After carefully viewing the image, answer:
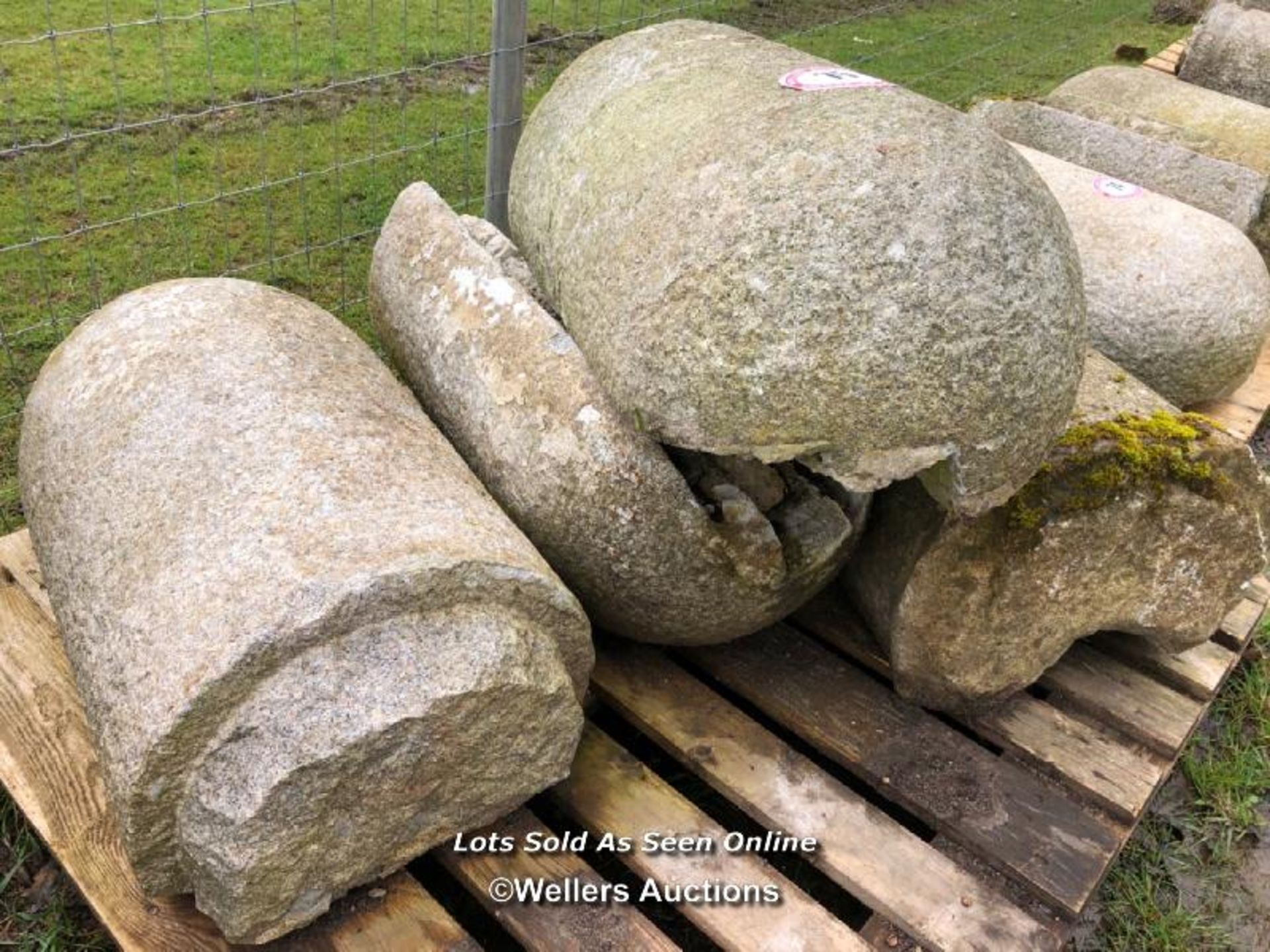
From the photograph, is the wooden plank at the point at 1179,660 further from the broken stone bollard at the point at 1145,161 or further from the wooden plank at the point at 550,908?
the broken stone bollard at the point at 1145,161

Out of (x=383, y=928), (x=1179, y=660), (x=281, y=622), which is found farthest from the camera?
(x=1179, y=660)

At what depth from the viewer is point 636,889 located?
7.48 feet

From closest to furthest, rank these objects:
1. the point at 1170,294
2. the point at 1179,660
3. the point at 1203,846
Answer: the point at 1203,846
the point at 1179,660
the point at 1170,294

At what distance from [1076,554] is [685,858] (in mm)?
986

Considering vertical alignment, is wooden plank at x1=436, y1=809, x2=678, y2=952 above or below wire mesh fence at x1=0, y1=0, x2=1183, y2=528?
below

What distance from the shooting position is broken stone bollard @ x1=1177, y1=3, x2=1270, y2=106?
5.29m

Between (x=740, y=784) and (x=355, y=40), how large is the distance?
15.1 feet

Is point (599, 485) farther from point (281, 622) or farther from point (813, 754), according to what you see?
point (813, 754)

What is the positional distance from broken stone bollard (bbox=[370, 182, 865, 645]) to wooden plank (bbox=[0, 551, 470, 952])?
2.24ft

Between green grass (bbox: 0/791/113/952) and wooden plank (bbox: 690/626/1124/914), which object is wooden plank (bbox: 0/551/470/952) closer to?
green grass (bbox: 0/791/113/952)

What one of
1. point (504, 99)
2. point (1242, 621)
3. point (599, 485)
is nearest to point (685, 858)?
point (599, 485)

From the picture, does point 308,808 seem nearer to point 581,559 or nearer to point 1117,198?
point 581,559

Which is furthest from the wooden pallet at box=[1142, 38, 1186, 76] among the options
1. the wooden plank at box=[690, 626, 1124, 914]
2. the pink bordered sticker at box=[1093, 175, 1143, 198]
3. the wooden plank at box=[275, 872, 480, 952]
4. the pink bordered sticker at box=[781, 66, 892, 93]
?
the wooden plank at box=[275, 872, 480, 952]

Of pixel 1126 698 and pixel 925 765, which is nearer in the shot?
pixel 925 765
